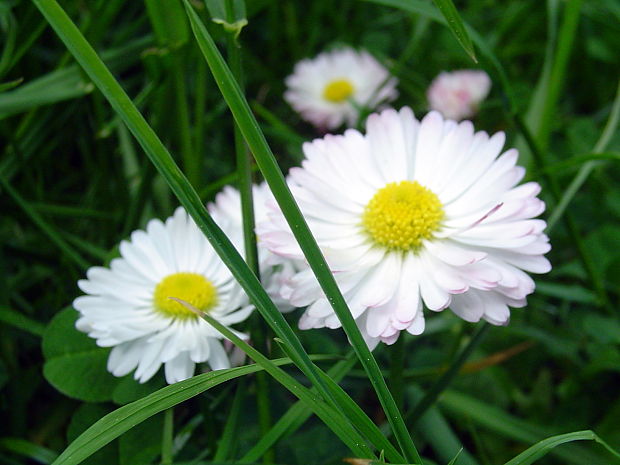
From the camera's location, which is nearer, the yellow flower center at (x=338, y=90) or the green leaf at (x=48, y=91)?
the green leaf at (x=48, y=91)

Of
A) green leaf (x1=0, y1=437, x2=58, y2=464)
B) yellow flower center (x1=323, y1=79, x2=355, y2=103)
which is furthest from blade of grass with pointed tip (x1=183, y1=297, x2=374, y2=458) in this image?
Result: yellow flower center (x1=323, y1=79, x2=355, y2=103)

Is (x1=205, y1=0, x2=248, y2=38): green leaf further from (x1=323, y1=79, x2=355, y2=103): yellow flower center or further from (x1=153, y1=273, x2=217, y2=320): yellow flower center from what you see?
(x1=323, y1=79, x2=355, y2=103): yellow flower center

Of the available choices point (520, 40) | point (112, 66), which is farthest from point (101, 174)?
point (520, 40)

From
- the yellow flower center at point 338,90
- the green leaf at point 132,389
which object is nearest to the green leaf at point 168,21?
the green leaf at point 132,389

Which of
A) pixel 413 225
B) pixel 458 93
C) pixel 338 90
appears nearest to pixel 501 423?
pixel 413 225

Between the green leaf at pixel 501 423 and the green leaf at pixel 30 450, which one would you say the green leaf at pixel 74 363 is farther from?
the green leaf at pixel 501 423

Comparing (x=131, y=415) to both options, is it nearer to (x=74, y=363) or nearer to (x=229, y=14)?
(x=74, y=363)
